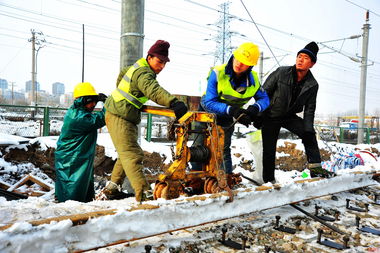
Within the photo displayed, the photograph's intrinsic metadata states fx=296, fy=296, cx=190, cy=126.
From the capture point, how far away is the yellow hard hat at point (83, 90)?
368cm

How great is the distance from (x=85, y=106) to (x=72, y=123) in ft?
0.93

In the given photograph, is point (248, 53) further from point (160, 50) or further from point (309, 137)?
point (309, 137)

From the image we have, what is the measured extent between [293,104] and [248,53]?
1191 mm

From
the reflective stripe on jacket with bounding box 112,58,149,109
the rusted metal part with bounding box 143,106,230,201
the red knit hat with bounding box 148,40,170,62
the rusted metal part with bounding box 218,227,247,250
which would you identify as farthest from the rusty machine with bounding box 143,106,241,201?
the red knit hat with bounding box 148,40,170,62

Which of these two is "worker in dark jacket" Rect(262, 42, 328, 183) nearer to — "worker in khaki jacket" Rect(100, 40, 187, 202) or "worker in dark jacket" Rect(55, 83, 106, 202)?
"worker in khaki jacket" Rect(100, 40, 187, 202)

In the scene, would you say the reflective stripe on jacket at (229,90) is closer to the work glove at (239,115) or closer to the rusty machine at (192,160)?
the work glove at (239,115)

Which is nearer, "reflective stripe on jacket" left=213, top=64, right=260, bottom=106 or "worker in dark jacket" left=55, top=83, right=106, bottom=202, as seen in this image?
"reflective stripe on jacket" left=213, top=64, right=260, bottom=106

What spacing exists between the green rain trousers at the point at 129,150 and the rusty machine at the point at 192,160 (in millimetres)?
270

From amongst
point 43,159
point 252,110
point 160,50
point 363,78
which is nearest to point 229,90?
point 252,110

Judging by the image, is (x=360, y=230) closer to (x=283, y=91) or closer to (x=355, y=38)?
(x=283, y=91)

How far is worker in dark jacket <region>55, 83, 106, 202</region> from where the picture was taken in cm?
366

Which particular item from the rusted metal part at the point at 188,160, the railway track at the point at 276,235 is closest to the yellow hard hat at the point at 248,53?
the rusted metal part at the point at 188,160

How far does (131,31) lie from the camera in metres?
3.82

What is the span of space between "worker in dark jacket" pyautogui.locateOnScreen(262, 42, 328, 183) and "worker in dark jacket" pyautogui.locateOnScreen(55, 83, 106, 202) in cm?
221
